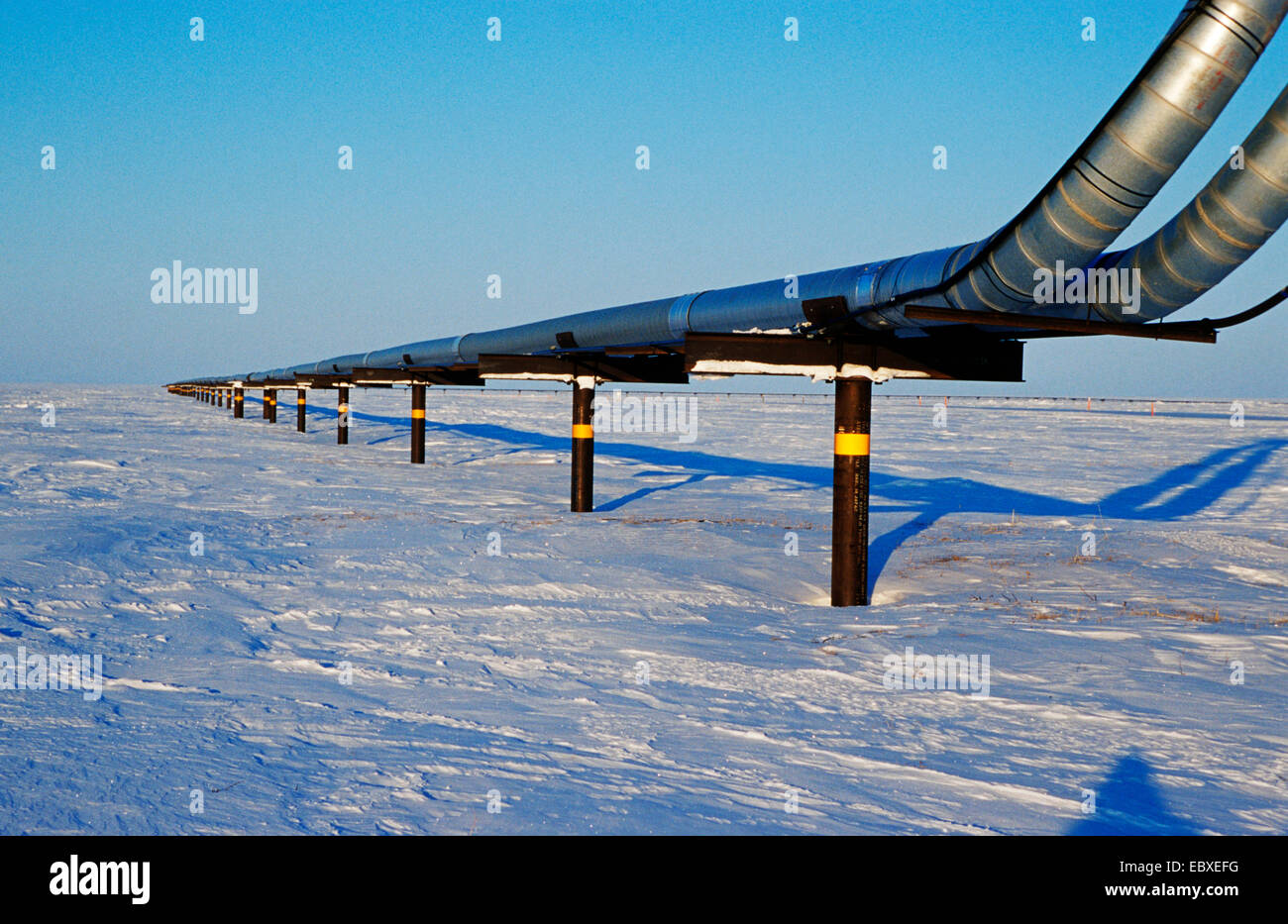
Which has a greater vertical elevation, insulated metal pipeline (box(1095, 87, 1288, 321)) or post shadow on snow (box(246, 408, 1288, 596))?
insulated metal pipeline (box(1095, 87, 1288, 321))

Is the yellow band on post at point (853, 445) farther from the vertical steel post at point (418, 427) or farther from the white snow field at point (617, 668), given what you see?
the vertical steel post at point (418, 427)

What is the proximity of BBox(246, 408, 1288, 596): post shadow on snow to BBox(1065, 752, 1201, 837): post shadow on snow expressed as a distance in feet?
21.2

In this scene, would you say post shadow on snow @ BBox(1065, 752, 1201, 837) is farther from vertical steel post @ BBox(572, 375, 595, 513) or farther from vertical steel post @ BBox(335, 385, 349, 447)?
vertical steel post @ BBox(335, 385, 349, 447)

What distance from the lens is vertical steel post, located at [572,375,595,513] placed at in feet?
61.5

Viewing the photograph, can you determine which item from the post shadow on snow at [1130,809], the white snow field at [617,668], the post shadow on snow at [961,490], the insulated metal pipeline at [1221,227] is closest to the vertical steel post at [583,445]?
the post shadow on snow at [961,490]

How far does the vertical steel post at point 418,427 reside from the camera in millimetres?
28484

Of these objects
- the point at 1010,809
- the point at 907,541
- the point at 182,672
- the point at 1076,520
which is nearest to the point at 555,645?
the point at 182,672

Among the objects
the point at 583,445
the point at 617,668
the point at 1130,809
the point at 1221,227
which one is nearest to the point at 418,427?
the point at 583,445


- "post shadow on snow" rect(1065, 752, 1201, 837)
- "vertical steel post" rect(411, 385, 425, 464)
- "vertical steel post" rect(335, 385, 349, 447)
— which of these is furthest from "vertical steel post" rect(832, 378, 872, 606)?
"vertical steel post" rect(335, 385, 349, 447)

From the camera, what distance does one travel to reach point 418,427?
28984 millimetres

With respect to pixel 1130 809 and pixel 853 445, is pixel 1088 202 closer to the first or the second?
pixel 1130 809
